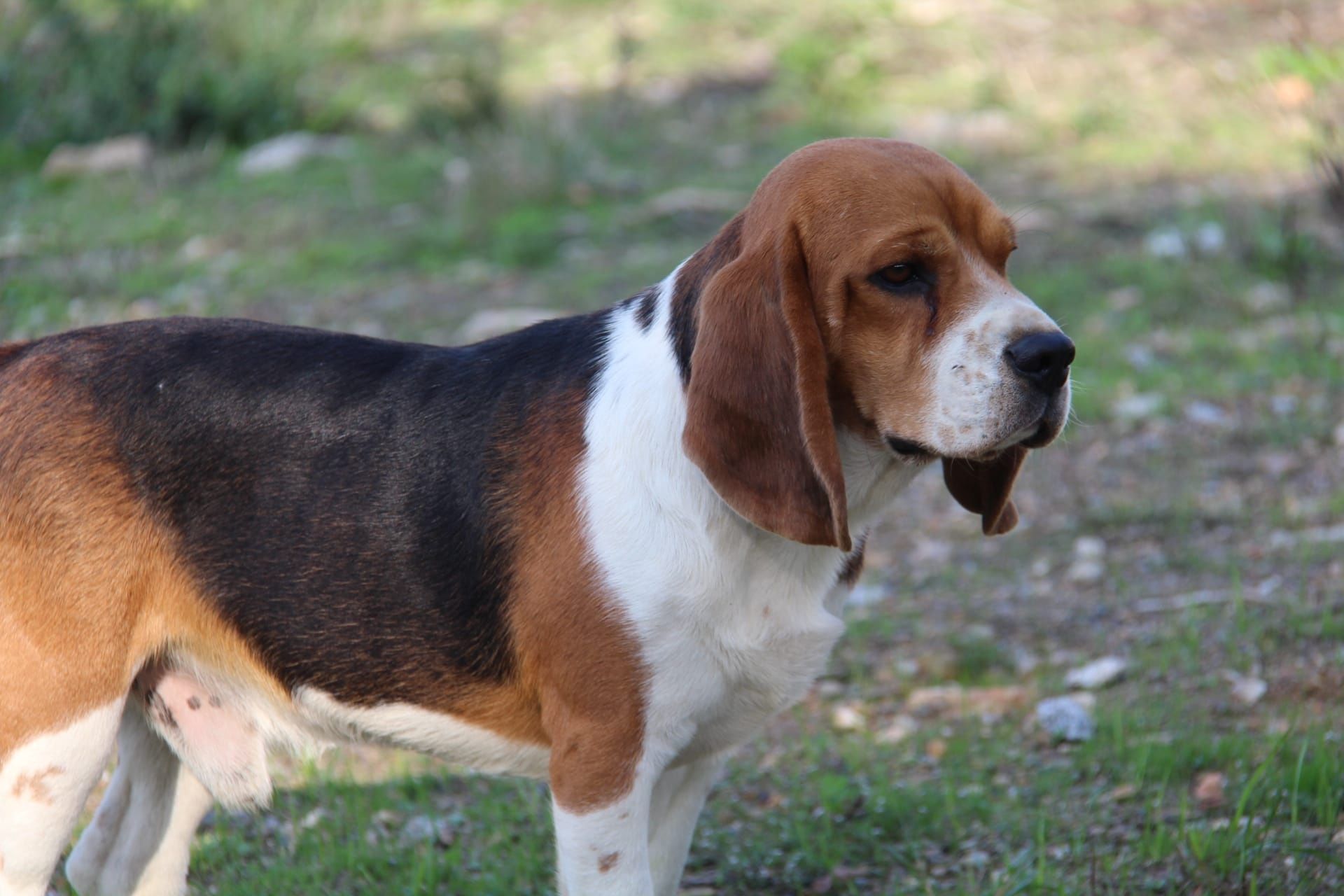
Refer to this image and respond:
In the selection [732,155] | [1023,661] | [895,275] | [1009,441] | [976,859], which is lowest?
[732,155]

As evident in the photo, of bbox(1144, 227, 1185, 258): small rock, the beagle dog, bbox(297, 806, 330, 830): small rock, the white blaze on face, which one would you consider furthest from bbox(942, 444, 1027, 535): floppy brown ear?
bbox(1144, 227, 1185, 258): small rock

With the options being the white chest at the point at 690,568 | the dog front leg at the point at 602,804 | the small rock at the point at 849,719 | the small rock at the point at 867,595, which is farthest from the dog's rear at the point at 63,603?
the small rock at the point at 867,595

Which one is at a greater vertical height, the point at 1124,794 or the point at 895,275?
the point at 895,275

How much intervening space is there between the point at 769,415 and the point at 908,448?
300 mm

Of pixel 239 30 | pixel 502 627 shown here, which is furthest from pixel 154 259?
pixel 502 627

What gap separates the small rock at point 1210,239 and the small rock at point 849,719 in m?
4.33

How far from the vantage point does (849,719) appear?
4.64 meters

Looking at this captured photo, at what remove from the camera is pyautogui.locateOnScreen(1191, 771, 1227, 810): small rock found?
3830mm

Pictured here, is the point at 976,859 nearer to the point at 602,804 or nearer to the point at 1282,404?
the point at 602,804

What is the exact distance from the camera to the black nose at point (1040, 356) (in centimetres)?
279

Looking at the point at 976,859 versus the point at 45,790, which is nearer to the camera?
the point at 45,790

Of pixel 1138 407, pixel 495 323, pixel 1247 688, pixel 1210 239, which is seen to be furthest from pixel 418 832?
pixel 1210 239

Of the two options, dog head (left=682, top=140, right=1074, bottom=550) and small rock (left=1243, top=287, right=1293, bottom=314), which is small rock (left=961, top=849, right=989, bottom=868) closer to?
dog head (left=682, top=140, right=1074, bottom=550)

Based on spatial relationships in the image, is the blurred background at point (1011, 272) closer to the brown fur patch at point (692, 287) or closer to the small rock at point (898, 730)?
the small rock at point (898, 730)
